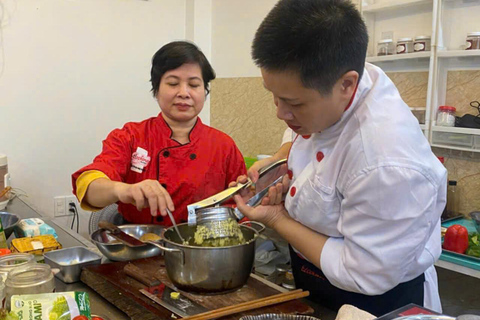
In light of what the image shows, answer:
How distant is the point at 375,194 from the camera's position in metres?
0.88

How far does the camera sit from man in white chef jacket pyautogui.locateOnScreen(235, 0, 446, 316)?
852 mm

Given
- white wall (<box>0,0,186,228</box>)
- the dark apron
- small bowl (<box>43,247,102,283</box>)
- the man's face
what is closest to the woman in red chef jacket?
small bowl (<box>43,247,102,283</box>)

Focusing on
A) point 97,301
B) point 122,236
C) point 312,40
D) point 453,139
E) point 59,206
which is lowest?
point 59,206

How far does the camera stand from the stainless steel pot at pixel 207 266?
1.02m

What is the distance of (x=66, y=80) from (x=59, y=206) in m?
0.80

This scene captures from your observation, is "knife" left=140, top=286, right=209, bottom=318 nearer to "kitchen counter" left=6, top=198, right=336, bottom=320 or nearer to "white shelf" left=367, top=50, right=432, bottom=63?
"kitchen counter" left=6, top=198, right=336, bottom=320

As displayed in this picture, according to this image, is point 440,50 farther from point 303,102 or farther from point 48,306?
point 48,306

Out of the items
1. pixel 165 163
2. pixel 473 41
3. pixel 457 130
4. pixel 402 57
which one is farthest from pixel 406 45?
pixel 165 163

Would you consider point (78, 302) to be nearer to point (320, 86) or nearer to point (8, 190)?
point (320, 86)

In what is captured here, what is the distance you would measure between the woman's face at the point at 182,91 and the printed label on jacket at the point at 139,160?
0.17 m

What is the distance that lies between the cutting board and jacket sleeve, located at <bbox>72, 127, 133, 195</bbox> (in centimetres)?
37

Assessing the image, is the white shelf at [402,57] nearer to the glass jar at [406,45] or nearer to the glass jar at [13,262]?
the glass jar at [406,45]

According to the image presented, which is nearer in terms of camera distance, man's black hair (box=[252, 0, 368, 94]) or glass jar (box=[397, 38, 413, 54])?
man's black hair (box=[252, 0, 368, 94])

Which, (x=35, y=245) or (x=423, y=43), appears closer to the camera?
(x=35, y=245)
